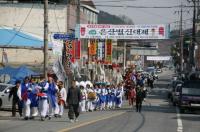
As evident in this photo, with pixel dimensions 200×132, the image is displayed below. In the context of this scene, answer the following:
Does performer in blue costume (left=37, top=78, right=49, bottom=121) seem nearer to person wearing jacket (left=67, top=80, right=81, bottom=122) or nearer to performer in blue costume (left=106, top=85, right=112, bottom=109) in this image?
person wearing jacket (left=67, top=80, right=81, bottom=122)

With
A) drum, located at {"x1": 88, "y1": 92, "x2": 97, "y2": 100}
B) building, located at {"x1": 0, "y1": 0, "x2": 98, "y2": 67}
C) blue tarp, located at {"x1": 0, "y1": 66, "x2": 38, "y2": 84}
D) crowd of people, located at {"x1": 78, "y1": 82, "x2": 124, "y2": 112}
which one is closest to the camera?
crowd of people, located at {"x1": 78, "y1": 82, "x2": 124, "y2": 112}

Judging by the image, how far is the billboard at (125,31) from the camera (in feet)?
158

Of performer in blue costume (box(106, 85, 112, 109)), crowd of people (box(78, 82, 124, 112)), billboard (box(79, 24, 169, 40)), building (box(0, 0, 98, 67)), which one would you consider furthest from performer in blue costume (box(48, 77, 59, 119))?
building (box(0, 0, 98, 67))

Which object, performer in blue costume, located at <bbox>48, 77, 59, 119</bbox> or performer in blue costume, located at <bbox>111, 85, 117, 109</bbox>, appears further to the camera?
performer in blue costume, located at <bbox>111, 85, 117, 109</bbox>

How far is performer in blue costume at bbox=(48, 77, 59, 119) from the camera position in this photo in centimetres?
2750

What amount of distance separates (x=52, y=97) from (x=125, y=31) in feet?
70.0

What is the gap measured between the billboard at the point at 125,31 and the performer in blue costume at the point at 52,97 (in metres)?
20.3

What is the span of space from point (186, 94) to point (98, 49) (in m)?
23.6

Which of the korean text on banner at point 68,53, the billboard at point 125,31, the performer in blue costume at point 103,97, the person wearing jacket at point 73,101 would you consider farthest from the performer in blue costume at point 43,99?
the billboard at point 125,31

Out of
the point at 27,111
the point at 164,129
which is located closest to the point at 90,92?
the point at 27,111

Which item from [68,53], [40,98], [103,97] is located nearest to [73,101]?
[40,98]

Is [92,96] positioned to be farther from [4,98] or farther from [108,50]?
[108,50]

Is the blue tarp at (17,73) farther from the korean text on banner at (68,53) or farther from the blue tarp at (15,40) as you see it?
the korean text on banner at (68,53)

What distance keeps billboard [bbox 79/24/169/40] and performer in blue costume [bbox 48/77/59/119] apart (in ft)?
66.5
